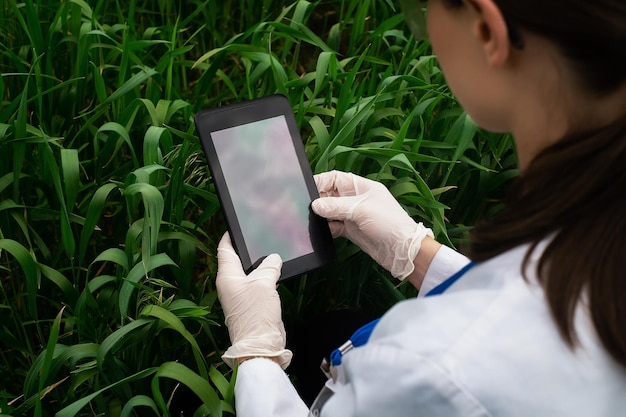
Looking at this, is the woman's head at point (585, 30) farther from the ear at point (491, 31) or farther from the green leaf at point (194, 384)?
the green leaf at point (194, 384)

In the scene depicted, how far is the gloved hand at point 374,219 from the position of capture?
51.6 inches

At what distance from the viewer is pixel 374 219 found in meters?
1.32

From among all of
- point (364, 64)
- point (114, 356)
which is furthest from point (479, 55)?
point (364, 64)

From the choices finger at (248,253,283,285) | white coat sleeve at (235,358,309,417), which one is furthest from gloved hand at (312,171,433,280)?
white coat sleeve at (235,358,309,417)

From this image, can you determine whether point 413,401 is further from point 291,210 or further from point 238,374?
point 291,210

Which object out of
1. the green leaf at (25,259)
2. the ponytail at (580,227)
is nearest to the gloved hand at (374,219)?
the green leaf at (25,259)

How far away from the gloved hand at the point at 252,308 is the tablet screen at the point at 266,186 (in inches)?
1.7

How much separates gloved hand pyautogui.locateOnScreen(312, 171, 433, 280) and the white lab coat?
1.99ft

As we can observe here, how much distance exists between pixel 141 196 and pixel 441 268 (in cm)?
49

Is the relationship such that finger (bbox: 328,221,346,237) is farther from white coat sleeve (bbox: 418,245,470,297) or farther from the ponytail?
the ponytail

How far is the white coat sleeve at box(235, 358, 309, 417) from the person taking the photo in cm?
100

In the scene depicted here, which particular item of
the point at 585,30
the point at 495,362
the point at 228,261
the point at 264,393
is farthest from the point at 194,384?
the point at 585,30

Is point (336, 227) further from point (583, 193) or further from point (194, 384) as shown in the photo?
point (583, 193)

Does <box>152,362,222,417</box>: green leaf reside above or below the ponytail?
below
